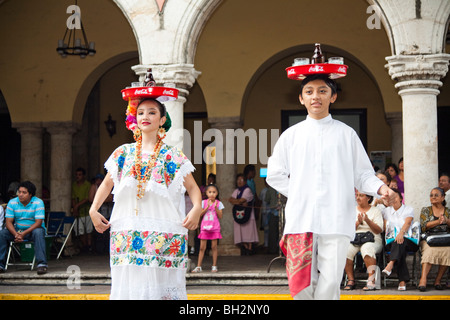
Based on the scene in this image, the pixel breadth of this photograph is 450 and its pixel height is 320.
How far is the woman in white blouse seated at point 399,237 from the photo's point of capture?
840cm

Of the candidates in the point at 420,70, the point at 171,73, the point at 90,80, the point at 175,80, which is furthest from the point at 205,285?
the point at 90,80

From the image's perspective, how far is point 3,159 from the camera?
16.2 m

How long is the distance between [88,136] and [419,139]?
8.93m

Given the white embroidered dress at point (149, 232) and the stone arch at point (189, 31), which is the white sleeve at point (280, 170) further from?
the stone arch at point (189, 31)

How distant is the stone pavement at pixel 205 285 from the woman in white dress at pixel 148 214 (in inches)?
115

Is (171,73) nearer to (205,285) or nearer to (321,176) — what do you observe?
(205,285)

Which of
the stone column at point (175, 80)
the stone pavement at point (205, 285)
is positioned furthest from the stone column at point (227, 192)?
the stone column at point (175, 80)

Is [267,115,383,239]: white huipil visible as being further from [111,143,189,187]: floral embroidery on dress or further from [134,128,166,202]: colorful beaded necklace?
[134,128,166,202]: colorful beaded necklace

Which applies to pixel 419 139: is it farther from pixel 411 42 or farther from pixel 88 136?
pixel 88 136

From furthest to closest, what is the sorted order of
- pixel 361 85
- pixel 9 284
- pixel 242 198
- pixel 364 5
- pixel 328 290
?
pixel 361 85
pixel 364 5
pixel 242 198
pixel 9 284
pixel 328 290

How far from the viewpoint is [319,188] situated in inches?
186

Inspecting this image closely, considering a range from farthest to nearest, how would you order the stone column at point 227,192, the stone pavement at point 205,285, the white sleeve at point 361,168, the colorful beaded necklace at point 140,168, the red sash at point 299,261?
the stone column at point 227,192 → the stone pavement at point 205,285 → the colorful beaded necklace at point 140,168 → the white sleeve at point 361,168 → the red sash at point 299,261

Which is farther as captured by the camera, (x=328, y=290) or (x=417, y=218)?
(x=417, y=218)
